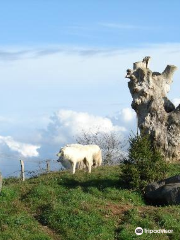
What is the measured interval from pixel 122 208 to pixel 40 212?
147 inches

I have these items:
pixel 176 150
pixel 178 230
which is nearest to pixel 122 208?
pixel 178 230

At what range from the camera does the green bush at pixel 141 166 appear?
94.8ft

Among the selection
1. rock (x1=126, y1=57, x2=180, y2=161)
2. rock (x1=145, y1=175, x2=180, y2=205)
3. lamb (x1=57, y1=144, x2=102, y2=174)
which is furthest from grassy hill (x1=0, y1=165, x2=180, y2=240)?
rock (x1=126, y1=57, x2=180, y2=161)

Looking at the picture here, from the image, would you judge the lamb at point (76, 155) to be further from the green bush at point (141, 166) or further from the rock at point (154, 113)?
the rock at point (154, 113)

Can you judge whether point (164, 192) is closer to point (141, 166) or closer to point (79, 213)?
point (141, 166)

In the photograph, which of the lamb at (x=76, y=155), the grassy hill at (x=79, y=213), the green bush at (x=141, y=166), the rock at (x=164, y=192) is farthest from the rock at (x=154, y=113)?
the rock at (x=164, y=192)

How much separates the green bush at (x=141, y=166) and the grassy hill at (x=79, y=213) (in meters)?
0.72

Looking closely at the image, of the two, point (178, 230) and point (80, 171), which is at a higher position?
point (80, 171)

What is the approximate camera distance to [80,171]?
114ft

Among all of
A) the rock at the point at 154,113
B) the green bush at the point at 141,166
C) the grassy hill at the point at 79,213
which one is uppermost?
the rock at the point at 154,113

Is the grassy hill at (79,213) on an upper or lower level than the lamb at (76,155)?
lower

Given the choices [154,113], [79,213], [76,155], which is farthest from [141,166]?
[154,113]

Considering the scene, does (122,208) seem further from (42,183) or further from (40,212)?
(42,183)

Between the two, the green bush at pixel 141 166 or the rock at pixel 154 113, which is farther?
the rock at pixel 154 113
